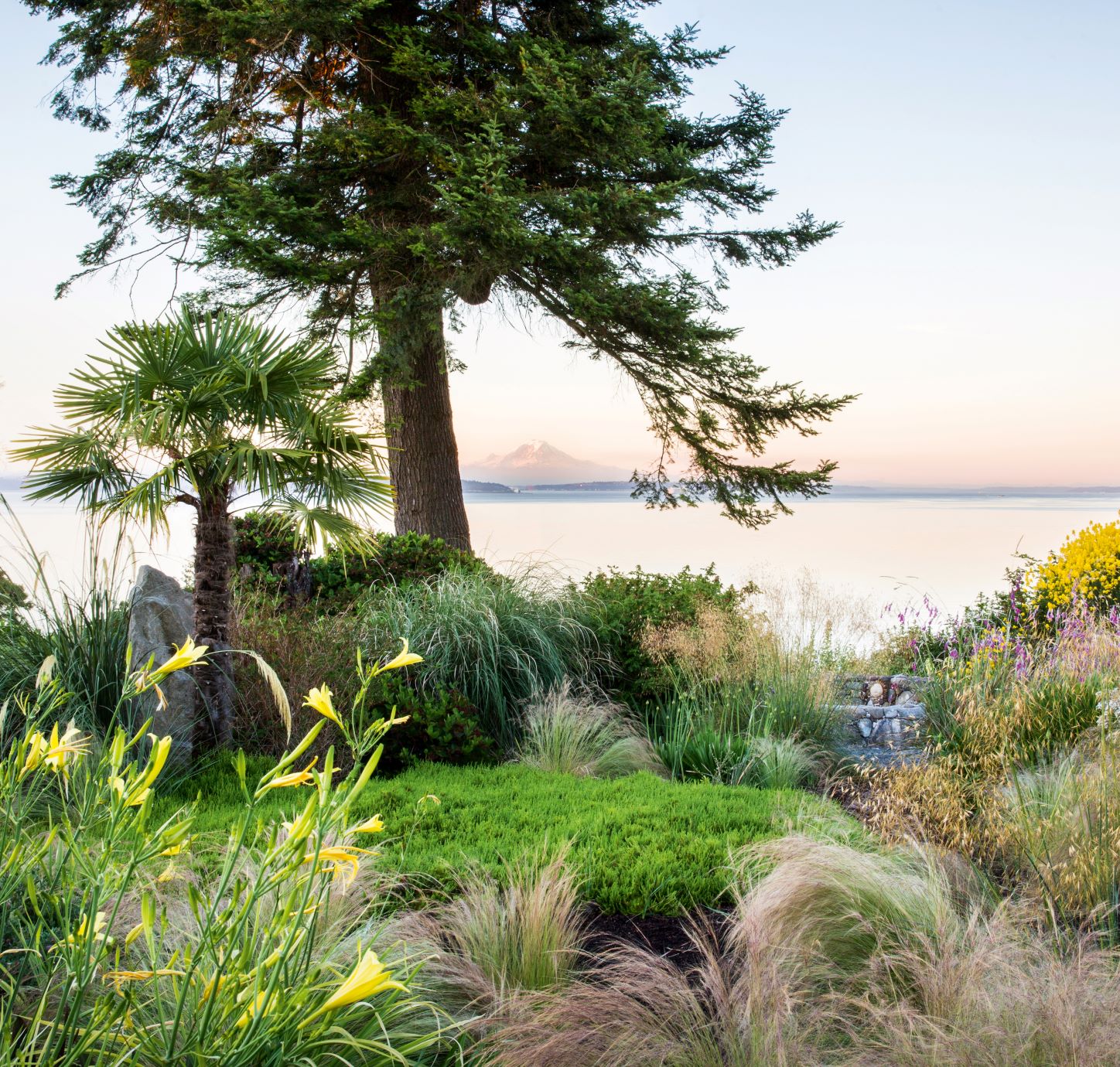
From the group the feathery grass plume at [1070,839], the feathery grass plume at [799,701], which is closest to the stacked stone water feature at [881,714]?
the feathery grass plume at [799,701]

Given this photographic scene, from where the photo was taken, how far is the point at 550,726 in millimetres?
5582

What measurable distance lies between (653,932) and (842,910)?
2.11 ft

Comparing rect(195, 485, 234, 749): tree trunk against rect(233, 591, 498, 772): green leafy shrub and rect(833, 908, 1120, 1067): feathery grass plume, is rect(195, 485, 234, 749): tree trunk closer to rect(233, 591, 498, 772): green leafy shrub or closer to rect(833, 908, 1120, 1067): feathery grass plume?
rect(233, 591, 498, 772): green leafy shrub

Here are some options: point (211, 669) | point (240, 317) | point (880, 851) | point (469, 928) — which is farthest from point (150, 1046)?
point (240, 317)

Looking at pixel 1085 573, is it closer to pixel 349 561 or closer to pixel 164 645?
pixel 349 561

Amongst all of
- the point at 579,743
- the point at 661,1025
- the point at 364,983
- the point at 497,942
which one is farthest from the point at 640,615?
the point at 364,983

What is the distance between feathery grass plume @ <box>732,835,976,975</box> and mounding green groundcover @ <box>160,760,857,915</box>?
410mm

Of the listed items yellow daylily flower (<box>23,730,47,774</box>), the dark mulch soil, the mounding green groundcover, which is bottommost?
the dark mulch soil

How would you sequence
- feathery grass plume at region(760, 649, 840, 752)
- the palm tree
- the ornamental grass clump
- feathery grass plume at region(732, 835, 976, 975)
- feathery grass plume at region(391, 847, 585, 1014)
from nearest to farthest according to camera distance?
1. the ornamental grass clump
2. feathery grass plume at region(391, 847, 585, 1014)
3. feathery grass plume at region(732, 835, 976, 975)
4. the palm tree
5. feathery grass plume at region(760, 649, 840, 752)

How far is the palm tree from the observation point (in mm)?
4676

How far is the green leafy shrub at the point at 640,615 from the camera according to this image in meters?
7.21

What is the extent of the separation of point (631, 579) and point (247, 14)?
6.11 metres

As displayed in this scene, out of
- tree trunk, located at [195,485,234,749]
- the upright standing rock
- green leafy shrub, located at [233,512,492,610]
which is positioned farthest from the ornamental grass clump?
green leafy shrub, located at [233,512,492,610]

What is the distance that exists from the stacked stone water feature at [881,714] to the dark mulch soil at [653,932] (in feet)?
10.1
